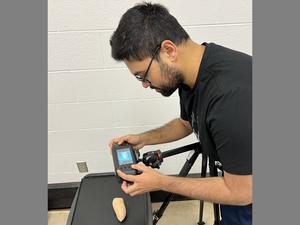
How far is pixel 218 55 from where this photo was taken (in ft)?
3.05

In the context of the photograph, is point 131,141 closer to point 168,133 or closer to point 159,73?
point 168,133

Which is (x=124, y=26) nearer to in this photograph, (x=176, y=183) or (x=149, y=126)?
(x=176, y=183)

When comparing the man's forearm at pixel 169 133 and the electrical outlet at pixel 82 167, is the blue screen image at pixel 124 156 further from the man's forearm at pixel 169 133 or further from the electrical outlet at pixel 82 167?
the electrical outlet at pixel 82 167

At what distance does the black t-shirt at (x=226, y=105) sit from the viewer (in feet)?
2.69

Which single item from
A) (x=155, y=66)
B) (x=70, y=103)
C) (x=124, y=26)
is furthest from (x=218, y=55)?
(x=70, y=103)

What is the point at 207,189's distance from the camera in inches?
37.8

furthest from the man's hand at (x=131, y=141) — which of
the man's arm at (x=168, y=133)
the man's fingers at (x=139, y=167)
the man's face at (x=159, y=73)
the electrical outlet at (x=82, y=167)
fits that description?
the electrical outlet at (x=82, y=167)

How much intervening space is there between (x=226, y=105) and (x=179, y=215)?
1.12 m

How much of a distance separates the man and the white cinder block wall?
44cm

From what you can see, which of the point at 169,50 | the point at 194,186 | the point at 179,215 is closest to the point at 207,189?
the point at 194,186

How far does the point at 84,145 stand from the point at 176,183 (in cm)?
80

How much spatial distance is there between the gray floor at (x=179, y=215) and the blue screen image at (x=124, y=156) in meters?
0.80

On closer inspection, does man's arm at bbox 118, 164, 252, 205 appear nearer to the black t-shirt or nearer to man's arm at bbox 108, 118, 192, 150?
the black t-shirt

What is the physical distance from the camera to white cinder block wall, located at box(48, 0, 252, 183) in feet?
4.38
